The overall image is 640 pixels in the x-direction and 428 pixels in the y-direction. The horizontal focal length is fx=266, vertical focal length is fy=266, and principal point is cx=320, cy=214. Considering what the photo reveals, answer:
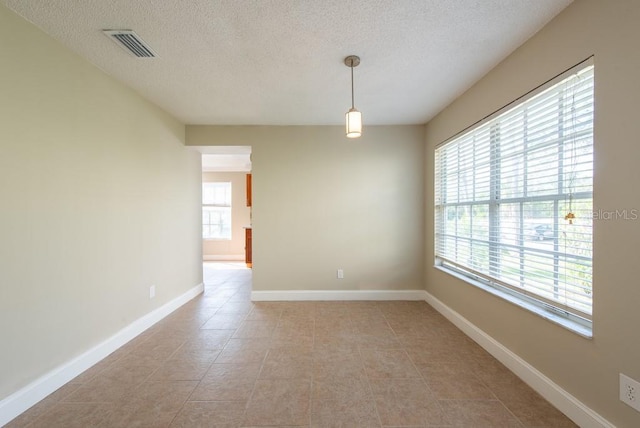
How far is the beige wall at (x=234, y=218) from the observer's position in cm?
749

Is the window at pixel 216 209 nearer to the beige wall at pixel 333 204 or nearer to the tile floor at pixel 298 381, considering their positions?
the beige wall at pixel 333 204

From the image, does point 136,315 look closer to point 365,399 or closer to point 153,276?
point 153,276

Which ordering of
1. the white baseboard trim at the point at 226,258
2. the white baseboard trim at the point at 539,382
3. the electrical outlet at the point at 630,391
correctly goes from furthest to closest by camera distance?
the white baseboard trim at the point at 226,258
the white baseboard trim at the point at 539,382
the electrical outlet at the point at 630,391

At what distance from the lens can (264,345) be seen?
2.55 metres

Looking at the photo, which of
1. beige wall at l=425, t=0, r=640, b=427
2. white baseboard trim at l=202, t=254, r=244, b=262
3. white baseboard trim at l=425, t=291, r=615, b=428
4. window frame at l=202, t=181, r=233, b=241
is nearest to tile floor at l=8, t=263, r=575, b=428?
white baseboard trim at l=425, t=291, r=615, b=428

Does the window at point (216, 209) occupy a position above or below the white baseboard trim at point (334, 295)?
above

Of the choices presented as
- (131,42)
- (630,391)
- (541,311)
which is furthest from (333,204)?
(630,391)

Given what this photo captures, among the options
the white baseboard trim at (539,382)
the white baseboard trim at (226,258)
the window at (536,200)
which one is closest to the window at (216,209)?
the white baseboard trim at (226,258)

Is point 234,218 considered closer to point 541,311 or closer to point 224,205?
point 224,205

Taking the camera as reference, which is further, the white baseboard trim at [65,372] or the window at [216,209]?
the window at [216,209]

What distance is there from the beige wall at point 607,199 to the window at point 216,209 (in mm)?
Result: 7131

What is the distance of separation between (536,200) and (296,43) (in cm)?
211

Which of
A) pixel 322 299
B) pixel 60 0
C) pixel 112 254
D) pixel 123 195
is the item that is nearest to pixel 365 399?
pixel 322 299

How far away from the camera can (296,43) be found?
198 cm
